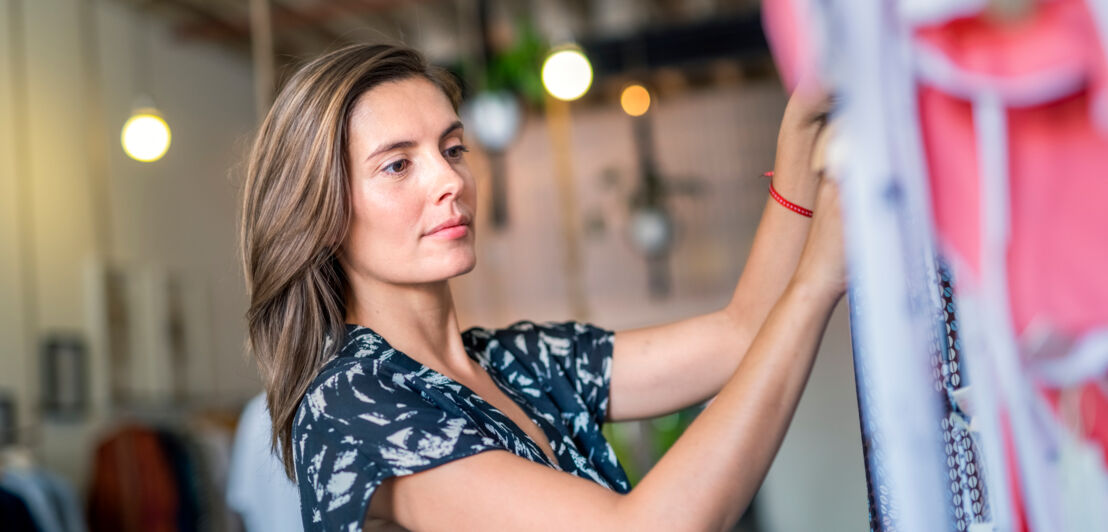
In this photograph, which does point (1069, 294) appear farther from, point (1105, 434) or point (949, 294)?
point (949, 294)

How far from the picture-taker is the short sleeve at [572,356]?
4.56ft

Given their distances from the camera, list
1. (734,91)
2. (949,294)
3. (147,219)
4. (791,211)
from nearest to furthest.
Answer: (949,294), (791,211), (147,219), (734,91)

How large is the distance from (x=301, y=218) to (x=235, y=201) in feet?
6.91

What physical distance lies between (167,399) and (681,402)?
3.81 meters

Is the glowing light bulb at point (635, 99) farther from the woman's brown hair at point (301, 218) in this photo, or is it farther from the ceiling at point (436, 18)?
the woman's brown hair at point (301, 218)

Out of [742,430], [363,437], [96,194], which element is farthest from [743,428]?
[96,194]

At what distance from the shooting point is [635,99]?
618 centimetres

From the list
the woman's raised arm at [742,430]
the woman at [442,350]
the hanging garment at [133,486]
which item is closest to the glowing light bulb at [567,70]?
the hanging garment at [133,486]

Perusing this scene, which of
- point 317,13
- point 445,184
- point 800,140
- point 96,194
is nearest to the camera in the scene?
point 800,140

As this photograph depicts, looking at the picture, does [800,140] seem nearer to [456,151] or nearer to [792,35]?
[792,35]

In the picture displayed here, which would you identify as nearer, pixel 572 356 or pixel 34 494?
pixel 572 356

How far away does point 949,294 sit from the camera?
2.61 ft

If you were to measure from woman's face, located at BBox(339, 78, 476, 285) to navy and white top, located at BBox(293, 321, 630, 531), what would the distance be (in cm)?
11

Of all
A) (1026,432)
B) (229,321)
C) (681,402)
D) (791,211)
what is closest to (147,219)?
(229,321)
